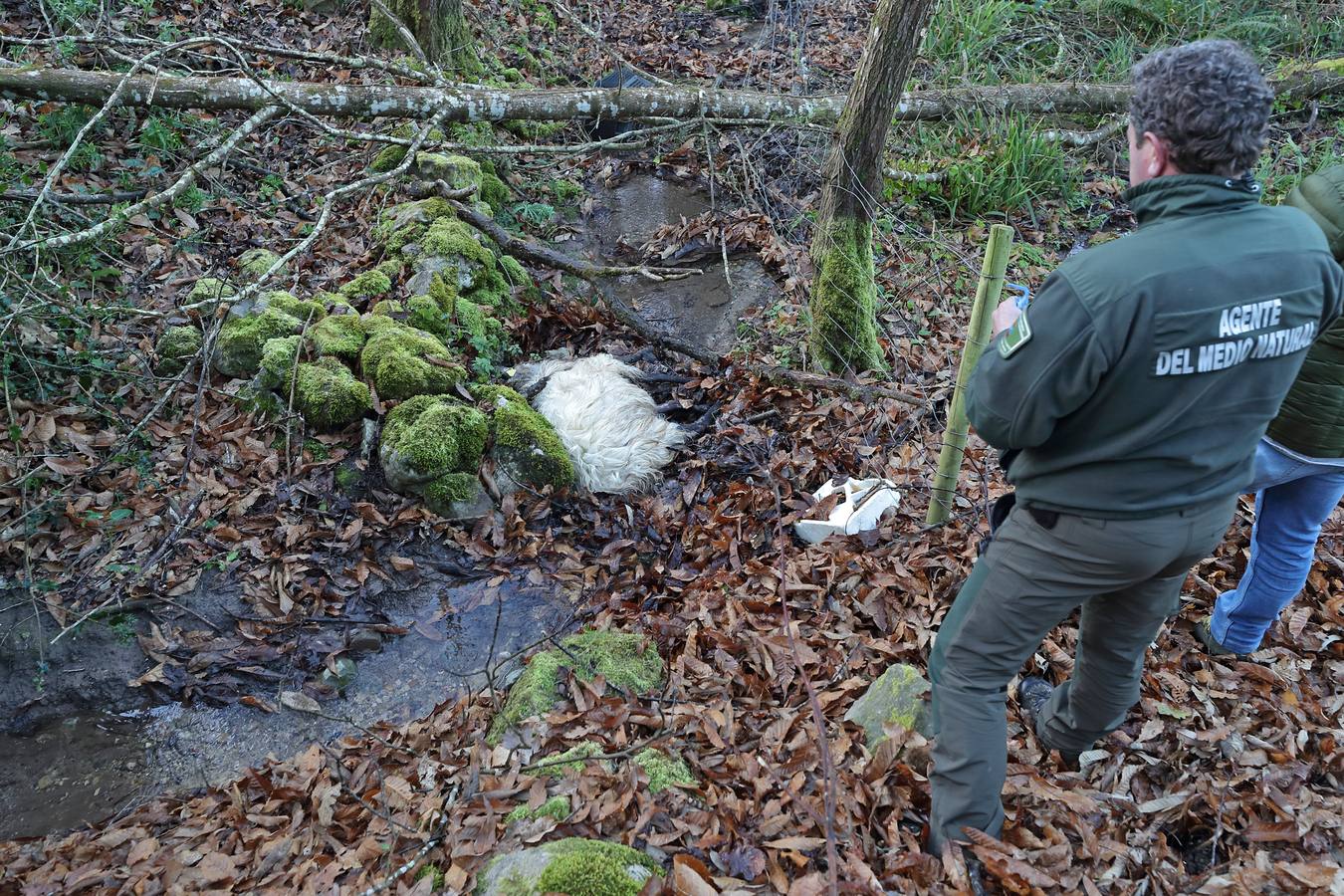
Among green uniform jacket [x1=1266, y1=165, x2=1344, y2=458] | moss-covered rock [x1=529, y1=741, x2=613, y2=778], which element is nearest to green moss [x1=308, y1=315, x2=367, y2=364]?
moss-covered rock [x1=529, y1=741, x2=613, y2=778]

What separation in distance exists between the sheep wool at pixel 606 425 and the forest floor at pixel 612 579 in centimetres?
17

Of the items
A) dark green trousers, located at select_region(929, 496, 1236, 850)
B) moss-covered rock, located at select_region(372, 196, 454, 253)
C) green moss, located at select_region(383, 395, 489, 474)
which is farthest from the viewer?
moss-covered rock, located at select_region(372, 196, 454, 253)

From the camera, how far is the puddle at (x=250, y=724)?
3.56 meters

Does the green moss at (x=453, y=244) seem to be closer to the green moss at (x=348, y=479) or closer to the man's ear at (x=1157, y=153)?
the green moss at (x=348, y=479)

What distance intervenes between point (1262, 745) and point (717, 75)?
8580 mm

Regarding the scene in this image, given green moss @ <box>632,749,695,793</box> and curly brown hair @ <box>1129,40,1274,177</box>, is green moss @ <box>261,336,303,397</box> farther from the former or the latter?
curly brown hair @ <box>1129,40,1274,177</box>

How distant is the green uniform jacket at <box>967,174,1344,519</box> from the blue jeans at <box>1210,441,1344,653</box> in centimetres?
85

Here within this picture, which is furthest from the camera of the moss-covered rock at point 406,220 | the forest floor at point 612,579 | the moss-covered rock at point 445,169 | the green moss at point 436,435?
the moss-covered rock at point 445,169

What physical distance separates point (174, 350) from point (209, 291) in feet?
1.75

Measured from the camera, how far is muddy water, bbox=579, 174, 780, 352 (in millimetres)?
6473

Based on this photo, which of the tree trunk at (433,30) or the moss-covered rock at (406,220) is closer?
the moss-covered rock at (406,220)

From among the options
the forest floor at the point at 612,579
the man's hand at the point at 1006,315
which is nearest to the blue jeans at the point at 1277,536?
the forest floor at the point at 612,579

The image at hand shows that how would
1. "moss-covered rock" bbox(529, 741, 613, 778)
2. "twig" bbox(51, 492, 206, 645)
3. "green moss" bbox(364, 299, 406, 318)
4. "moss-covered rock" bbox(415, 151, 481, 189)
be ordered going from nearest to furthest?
1. "moss-covered rock" bbox(529, 741, 613, 778)
2. "twig" bbox(51, 492, 206, 645)
3. "green moss" bbox(364, 299, 406, 318)
4. "moss-covered rock" bbox(415, 151, 481, 189)

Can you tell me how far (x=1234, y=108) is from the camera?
6.16 feet
